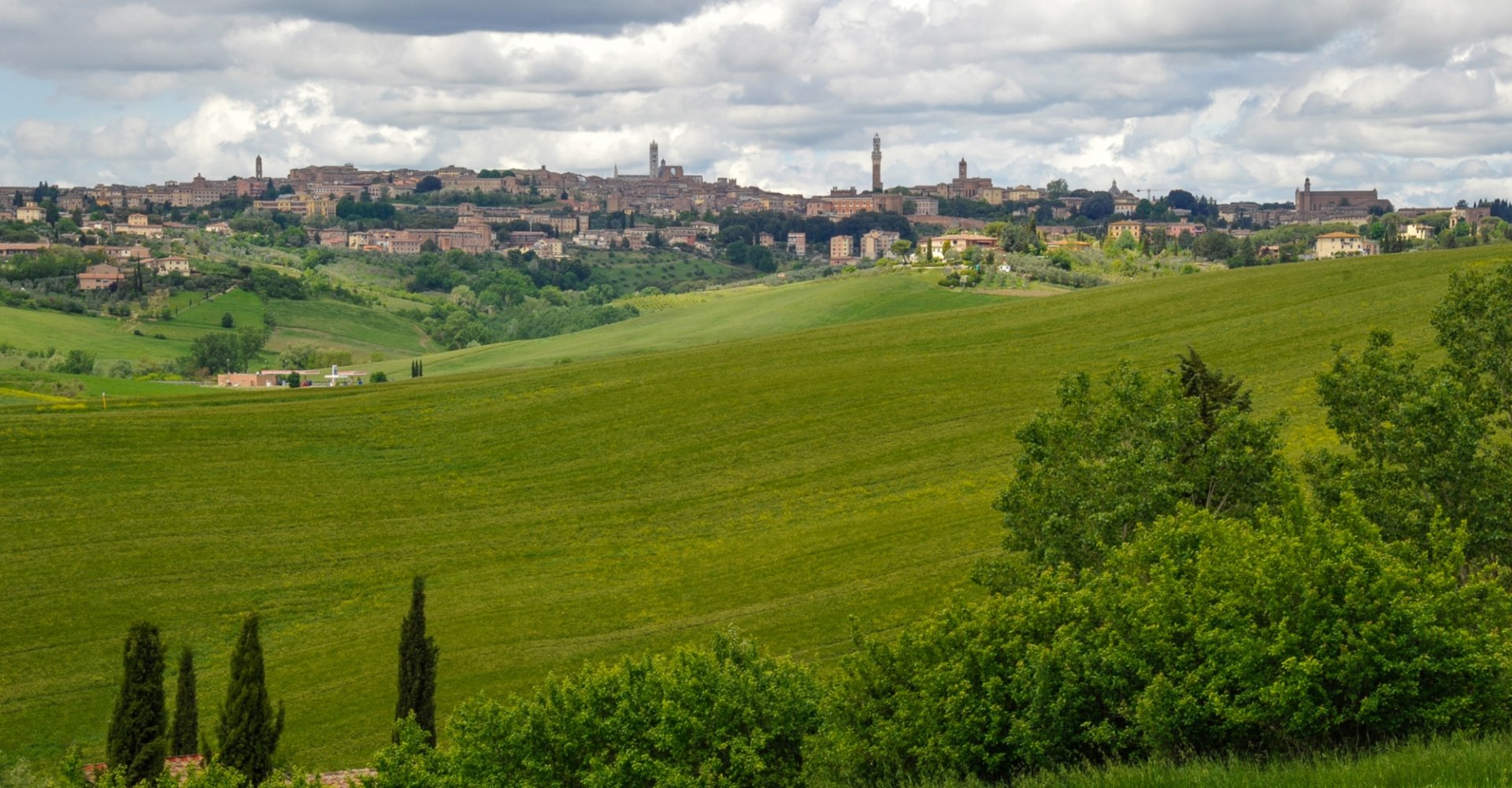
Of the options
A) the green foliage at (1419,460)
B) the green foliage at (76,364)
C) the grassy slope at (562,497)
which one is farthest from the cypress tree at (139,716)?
the green foliage at (76,364)

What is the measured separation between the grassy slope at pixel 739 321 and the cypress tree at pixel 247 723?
7401cm

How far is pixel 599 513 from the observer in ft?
190

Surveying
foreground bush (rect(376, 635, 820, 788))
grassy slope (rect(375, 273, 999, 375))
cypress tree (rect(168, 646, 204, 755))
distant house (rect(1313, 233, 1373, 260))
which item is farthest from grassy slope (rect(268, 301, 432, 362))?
foreground bush (rect(376, 635, 820, 788))

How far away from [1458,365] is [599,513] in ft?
106

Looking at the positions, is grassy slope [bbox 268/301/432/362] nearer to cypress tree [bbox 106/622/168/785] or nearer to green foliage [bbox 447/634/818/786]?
cypress tree [bbox 106/622/168/785]

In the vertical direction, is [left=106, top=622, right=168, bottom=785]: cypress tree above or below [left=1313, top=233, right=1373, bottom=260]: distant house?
below

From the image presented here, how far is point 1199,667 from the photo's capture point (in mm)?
24109

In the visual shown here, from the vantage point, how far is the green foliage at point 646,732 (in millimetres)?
25406

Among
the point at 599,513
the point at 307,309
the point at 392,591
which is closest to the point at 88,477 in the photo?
the point at 392,591

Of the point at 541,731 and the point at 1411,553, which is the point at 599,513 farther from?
the point at 1411,553

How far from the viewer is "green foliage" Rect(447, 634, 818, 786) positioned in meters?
25.4

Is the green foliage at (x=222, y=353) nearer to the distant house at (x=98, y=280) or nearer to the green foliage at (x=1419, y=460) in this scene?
the distant house at (x=98, y=280)

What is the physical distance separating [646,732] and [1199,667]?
9.50 metres

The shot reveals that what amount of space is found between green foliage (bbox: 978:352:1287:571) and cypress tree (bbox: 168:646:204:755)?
18880mm
